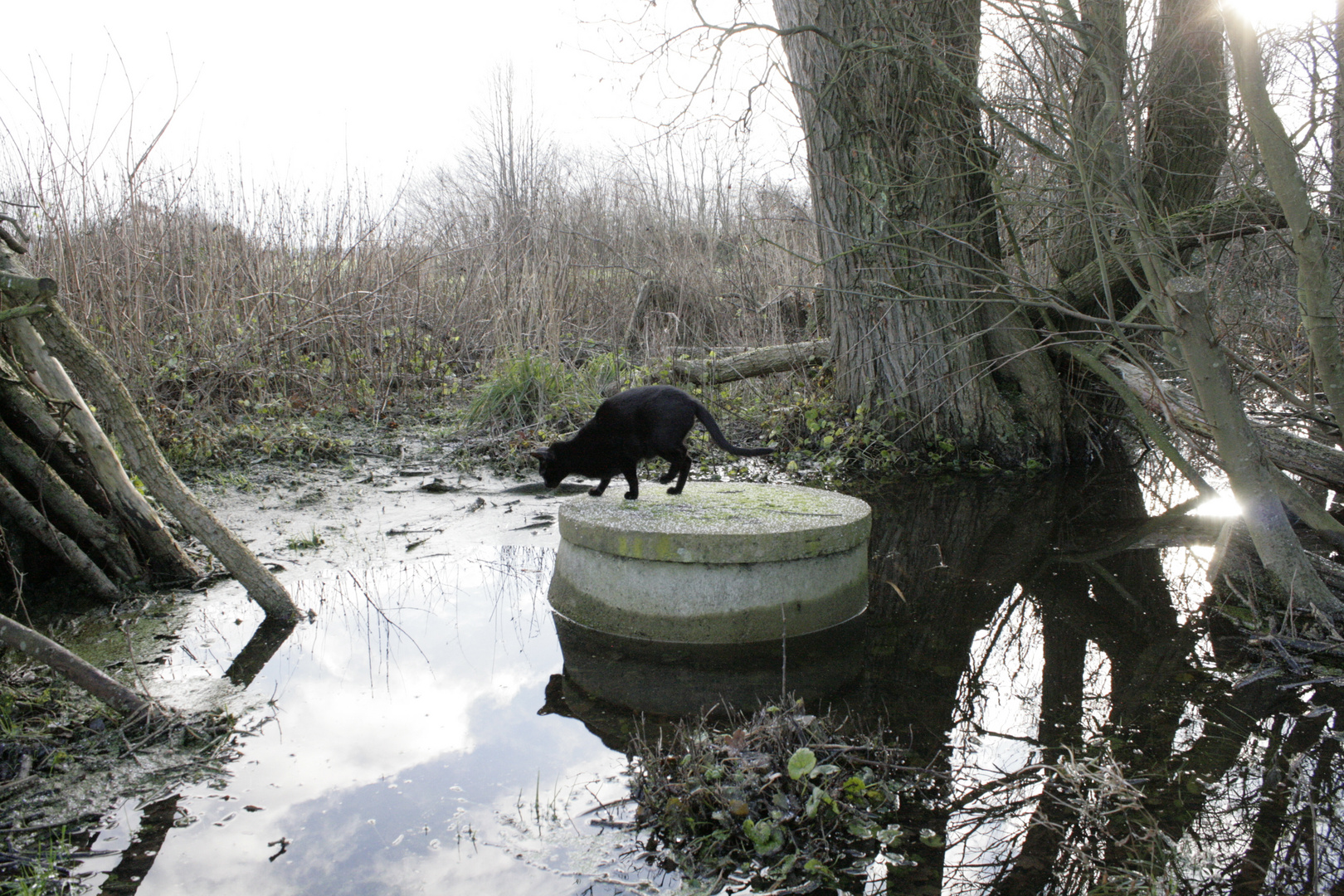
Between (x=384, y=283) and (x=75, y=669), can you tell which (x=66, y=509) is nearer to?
(x=75, y=669)

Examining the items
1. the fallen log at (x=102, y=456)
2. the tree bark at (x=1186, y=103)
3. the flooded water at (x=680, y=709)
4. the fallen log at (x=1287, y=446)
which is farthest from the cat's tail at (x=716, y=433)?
the fallen log at (x=102, y=456)

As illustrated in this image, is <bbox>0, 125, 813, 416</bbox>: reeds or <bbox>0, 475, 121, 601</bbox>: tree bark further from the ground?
<bbox>0, 125, 813, 416</bbox>: reeds

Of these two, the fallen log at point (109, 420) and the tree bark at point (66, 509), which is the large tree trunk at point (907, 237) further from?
the tree bark at point (66, 509)

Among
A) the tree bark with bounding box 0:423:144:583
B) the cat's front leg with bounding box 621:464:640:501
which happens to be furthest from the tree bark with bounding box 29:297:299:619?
the cat's front leg with bounding box 621:464:640:501

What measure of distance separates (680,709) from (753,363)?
6.61 m

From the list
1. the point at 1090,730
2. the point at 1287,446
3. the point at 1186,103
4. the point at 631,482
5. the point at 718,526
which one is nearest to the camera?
the point at 1090,730

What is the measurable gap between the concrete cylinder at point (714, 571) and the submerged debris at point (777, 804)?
109cm

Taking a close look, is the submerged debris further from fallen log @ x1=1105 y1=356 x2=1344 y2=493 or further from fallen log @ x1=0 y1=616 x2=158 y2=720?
fallen log @ x1=1105 y1=356 x2=1344 y2=493

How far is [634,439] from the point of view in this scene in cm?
502

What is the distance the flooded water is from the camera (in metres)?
2.73

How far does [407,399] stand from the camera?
35.9 ft

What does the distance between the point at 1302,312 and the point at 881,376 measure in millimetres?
5274

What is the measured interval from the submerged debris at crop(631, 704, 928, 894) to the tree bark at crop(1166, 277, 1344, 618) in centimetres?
249

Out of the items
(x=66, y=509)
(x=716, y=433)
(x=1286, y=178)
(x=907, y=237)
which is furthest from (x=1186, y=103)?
(x=66, y=509)
